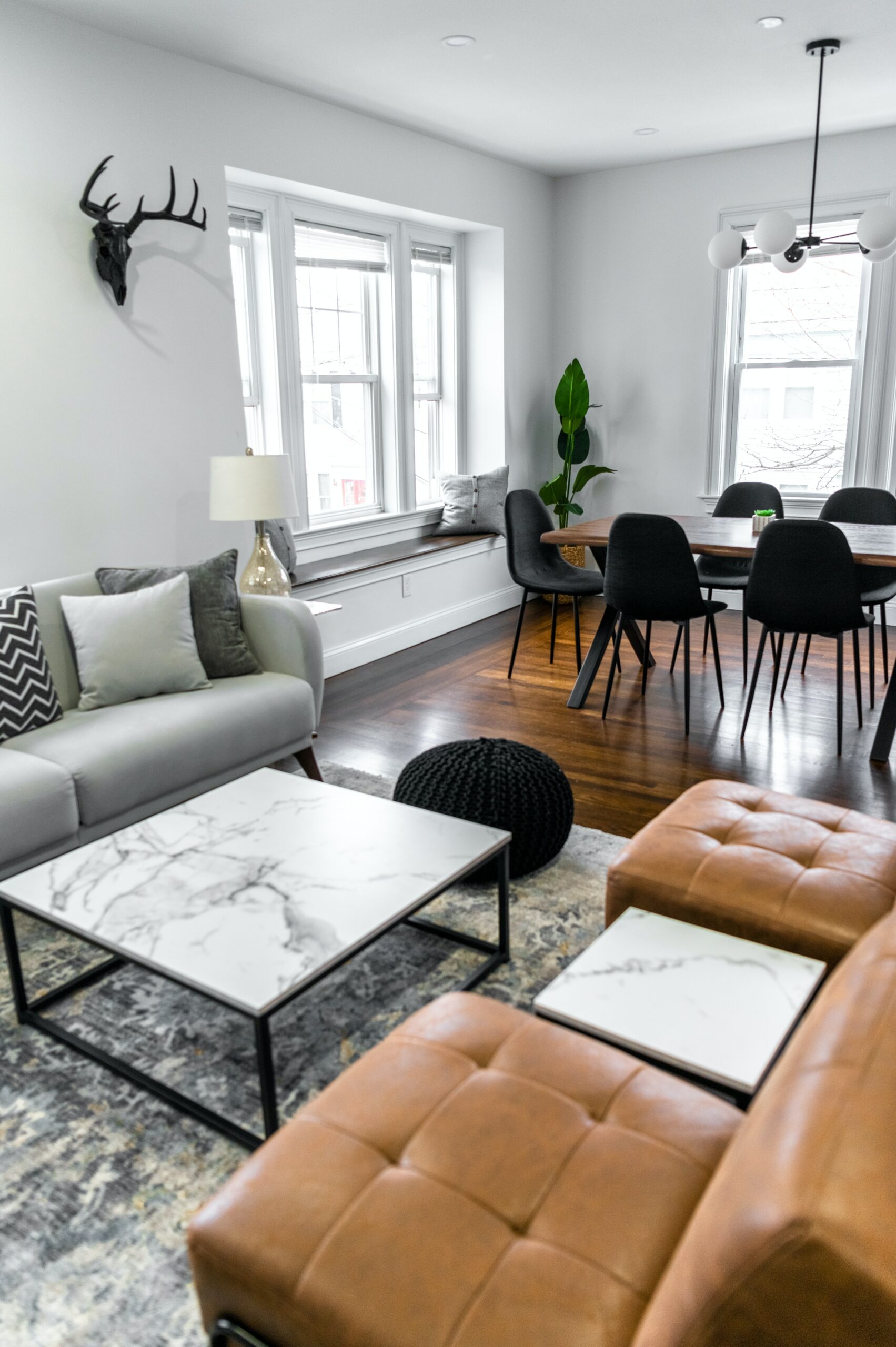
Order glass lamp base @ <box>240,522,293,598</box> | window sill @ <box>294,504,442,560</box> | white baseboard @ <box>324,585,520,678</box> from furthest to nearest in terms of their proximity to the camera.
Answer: window sill @ <box>294,504,442,560</box> < white baseboard @ <box>324,585,520,678</box> < glass lamp base @ <box>240,522,293,598</box>

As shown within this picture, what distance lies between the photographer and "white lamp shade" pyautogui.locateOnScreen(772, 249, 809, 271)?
432cm

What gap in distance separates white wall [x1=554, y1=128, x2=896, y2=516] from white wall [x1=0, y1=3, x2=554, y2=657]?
84.0 inches

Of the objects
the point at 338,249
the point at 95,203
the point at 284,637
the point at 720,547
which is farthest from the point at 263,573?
the point at 338,249

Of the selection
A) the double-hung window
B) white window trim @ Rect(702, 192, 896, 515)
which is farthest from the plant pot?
the double-hung window

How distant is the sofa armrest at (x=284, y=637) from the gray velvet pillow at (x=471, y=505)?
2.73m

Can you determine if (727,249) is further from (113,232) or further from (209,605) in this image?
(209,605)

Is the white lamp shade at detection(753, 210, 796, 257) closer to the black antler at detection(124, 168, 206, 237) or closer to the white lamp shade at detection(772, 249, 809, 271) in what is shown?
the white lamp shade at detection(772, 249, 809, 271)

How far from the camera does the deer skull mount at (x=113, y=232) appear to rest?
347 centimetres

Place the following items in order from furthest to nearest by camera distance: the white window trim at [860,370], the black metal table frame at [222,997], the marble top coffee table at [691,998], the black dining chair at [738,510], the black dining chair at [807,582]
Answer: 1. the white window trim at [860,370]
2. the black dining chair at [738,510]
3. the black dining chair at [807,582]
4. the black metal table frame at [222,997]
5. the marble top coffee table at [691,998]

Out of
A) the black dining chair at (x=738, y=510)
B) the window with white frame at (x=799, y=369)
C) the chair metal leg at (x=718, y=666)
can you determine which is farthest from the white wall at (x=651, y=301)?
the chair metal leg at (x=718, y=666)

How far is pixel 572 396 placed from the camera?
626 centimetres

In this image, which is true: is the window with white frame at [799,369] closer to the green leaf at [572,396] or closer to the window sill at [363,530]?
the green leaf at [572,396]

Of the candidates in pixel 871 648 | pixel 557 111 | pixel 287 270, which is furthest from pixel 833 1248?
pixel 557 111

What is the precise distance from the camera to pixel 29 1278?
5.02 feet
